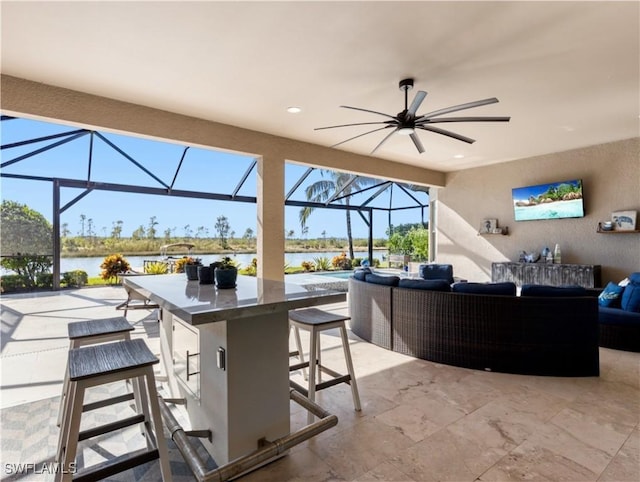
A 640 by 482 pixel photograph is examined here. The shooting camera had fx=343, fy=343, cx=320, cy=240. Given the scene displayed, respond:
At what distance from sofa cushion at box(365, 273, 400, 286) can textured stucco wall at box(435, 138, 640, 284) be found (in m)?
4.16

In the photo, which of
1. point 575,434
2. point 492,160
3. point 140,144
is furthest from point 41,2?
point 492,160

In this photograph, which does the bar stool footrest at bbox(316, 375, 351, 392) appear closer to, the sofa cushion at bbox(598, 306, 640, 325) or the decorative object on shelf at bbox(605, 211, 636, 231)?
the sofa cushion at bbox(598, 306, 640, 325)

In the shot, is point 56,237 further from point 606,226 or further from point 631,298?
point 606,226

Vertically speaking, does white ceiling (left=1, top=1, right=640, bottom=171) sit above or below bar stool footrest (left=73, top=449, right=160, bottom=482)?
above

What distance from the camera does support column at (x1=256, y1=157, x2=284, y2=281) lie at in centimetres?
496

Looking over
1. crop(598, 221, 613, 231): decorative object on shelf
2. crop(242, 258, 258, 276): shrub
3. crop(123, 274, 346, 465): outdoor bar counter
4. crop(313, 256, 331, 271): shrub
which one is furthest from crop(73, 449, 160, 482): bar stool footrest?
crop(313, 256, 331, 271): shrub

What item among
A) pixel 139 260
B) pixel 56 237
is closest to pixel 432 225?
pixel 139 260

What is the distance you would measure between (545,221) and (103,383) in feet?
23.6

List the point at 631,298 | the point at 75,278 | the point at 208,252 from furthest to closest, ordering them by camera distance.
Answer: the point at 208,252 < the point at 75,278 < the point at 631,298

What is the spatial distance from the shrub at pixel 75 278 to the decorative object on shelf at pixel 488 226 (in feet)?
30.4

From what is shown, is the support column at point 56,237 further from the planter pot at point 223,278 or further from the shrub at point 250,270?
the planter pot at point 223,278

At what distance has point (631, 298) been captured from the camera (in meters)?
4.12

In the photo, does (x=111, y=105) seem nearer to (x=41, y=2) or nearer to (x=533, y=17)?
(x=41, y=2)

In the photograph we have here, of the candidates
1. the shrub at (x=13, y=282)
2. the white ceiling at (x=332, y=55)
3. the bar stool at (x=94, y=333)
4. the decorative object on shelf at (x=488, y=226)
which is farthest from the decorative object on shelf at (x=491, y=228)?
the shrub at (x=13, y=282)
